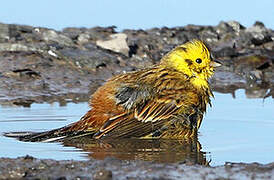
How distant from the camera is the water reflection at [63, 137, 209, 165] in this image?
6.46 meters

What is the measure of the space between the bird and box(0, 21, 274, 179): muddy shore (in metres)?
2.10

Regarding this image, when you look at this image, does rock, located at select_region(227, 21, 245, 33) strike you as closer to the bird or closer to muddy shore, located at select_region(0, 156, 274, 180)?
the bird

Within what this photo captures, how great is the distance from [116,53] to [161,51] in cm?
80

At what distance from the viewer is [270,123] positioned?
321 inches

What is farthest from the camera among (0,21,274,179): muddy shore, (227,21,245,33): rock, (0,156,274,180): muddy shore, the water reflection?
(227,21,245,33): rock

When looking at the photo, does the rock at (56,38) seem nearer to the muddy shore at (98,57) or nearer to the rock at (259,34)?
the muddy shore at (98,57)

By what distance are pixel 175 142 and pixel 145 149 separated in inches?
19.7

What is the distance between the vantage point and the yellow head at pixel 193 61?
8.02 meters

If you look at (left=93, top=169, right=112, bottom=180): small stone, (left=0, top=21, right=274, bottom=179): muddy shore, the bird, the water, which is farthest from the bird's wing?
(left=0, top=21, right=274, bottom=179): muddy shore

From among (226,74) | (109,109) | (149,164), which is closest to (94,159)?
(149,164)

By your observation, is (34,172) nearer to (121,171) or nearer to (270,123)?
(121,171)

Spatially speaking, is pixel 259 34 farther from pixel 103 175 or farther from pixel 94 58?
pixel 103 175

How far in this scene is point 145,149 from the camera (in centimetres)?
689

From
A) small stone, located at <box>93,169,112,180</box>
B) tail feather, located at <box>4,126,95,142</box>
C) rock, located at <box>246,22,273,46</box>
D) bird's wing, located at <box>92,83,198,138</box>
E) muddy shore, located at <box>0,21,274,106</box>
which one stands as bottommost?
small stone, located at <box>93,169,112,180</box>
